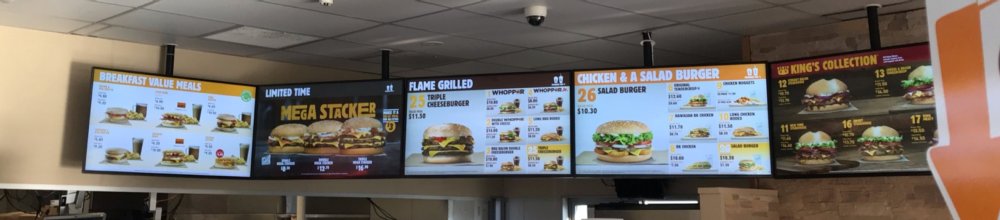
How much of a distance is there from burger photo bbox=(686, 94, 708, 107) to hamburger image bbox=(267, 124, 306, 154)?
8.63 feet

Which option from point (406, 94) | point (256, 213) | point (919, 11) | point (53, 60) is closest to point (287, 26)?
point (406, 94)

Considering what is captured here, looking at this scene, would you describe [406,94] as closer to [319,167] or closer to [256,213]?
[319,167]

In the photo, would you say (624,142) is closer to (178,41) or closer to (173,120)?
(173,120)

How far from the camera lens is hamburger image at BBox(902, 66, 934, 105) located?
4879 mm

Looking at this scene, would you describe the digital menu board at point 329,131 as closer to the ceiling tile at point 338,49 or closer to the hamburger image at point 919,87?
the ceiling tile at point 338,49

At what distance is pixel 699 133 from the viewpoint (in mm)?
5391

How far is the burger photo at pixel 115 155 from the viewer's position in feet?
18.9

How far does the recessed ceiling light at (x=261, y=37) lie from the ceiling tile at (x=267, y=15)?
153 mm

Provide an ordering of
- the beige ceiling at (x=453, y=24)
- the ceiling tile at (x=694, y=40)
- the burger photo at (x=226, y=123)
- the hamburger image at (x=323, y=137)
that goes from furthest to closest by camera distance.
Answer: the burger photo at (x=226, y=123) → the hamburger image at (x=323, y=137) → the ceiling tile at (x=694, y=40) → the beige ceiling at (x=453, y=24)

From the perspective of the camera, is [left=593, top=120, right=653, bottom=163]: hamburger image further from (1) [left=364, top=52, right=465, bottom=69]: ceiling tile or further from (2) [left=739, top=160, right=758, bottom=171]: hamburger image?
(1) [left=364, top=52, right=465, bottom=69]: ceiling tile

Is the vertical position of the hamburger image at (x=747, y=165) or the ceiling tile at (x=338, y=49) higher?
the ceiling tile at (x=338, y=49)

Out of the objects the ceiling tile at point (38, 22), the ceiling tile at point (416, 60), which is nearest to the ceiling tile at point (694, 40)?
the ceiling tile at point (416, 60)

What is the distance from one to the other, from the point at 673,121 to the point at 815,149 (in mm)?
836

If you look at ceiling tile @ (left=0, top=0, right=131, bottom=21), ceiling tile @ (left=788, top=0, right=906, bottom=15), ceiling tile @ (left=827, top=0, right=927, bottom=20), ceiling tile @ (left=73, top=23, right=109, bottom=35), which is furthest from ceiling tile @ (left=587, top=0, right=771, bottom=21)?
ceiling tile @ (left=73, top=23, right=109, bottom=35)
